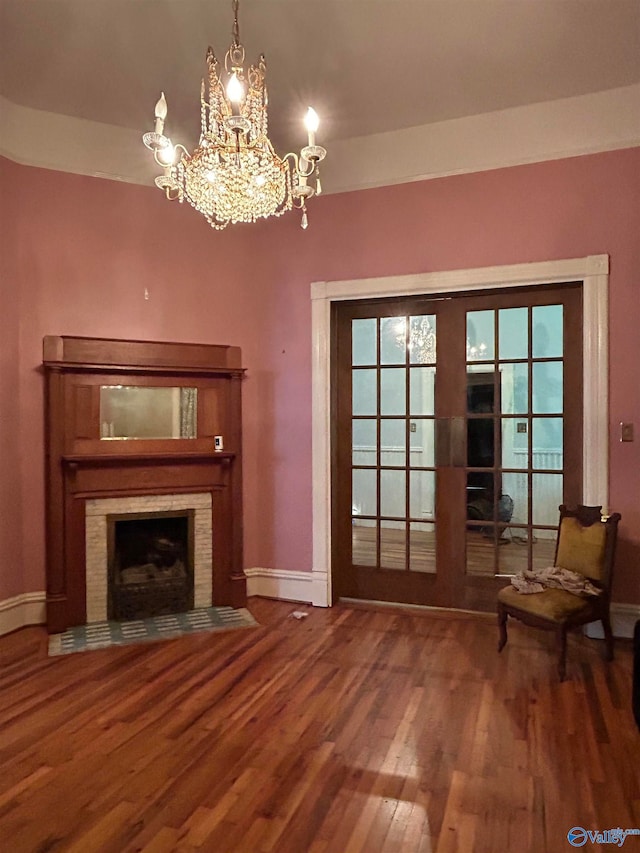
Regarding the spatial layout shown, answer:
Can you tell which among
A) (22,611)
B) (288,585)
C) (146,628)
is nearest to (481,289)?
(288,585)

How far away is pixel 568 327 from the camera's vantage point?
3.71 metres

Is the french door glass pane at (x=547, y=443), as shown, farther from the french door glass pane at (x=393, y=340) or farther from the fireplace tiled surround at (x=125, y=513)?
the fireplace tiled surround at (x=125, y=513)

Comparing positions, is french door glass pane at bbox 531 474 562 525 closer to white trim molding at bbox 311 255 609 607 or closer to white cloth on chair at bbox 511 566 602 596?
white trim molding at bbox 311 255 609 607

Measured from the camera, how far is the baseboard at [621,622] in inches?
138

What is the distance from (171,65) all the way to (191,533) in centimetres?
293

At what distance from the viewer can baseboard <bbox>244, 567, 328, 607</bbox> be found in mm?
4219

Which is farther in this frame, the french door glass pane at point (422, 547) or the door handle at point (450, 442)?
the french door glass pane at point (422, 547)

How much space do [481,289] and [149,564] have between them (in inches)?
117

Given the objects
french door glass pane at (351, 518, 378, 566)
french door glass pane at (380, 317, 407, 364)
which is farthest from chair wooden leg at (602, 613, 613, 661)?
french door glass pane at (380, 317, 407, 364)

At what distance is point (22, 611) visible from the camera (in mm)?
3789

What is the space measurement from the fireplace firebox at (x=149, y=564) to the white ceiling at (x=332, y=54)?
2699 millimetres

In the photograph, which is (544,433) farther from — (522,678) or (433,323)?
(522,678)

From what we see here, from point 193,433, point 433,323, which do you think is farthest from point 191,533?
point 433,323

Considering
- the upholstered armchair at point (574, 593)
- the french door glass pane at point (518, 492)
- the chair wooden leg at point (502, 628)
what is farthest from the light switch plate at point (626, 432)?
the chair wooden leg at point (502, 628)
